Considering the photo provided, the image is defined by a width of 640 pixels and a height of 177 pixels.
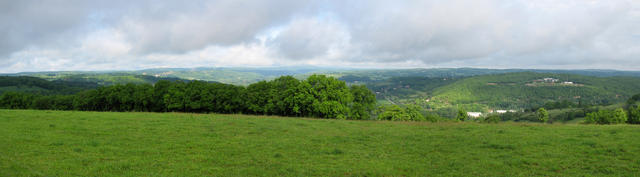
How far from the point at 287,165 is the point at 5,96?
7945cm

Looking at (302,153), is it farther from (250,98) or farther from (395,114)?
(395,114)

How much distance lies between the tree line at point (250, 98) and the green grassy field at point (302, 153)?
79.9 ft

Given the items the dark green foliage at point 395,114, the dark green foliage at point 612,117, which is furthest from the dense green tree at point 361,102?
the dark green foliage at point 612,117

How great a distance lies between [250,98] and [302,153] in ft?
118

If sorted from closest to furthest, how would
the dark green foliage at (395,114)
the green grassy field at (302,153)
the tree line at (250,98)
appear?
the green grassy field at (302,153) < the tree line at (250,98) < the dark green foliage at (395,114)

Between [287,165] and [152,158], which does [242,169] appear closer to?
[287,165]

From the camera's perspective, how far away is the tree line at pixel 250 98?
150ft

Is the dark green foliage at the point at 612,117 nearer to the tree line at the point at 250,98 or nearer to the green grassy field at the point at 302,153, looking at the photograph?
the tree line at the point at 250,98

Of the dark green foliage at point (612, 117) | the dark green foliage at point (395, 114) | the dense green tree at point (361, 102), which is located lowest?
the dark green foliage at point (612, 117)

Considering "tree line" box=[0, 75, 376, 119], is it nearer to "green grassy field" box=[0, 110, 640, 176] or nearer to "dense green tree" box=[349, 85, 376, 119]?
"dense green tree" box=[349, 85, 376, 119]

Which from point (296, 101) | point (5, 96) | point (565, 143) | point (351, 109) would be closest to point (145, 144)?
point (565, 143)

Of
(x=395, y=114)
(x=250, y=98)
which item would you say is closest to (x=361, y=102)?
(x=395, y=114)

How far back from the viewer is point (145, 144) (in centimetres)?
1611

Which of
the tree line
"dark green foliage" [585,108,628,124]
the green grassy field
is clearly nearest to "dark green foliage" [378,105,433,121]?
the tree line
